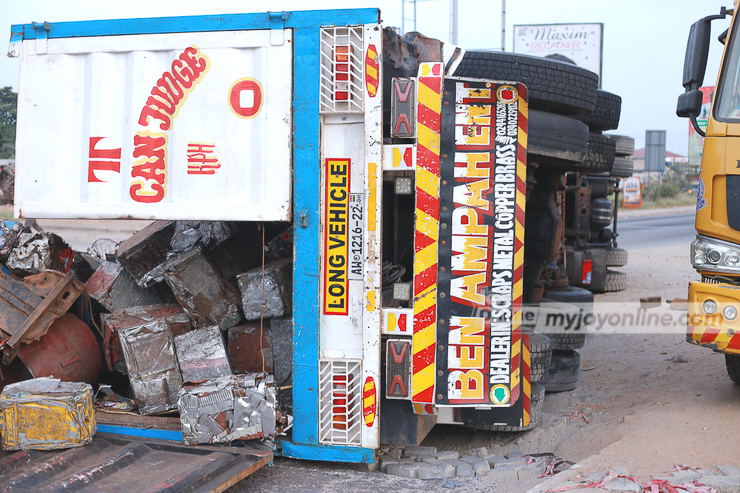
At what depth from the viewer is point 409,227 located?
17.3 feet

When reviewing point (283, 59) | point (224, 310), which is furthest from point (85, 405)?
point (283, 59)

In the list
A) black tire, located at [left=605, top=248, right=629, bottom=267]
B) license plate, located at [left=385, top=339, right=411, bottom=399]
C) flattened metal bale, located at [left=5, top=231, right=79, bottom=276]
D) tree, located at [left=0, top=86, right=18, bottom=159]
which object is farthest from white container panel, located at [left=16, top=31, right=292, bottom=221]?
tree, located at [left=0, top=86, right=18, bottom=159]

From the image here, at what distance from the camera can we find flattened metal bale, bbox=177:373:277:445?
4336mm

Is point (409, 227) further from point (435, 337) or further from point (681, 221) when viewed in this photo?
point (681, 221)

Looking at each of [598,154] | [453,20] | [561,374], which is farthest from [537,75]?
[453,20]

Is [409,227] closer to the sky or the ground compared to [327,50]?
closer to the ground

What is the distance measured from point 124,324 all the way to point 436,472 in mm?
2323

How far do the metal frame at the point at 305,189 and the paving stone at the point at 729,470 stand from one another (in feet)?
6.33

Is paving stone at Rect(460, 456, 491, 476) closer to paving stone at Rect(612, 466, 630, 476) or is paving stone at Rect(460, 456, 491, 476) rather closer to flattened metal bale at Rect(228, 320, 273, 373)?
paving stone at Rect(612, 466, 630, 476)

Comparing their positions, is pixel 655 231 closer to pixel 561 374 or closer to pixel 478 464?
pixel 561 374

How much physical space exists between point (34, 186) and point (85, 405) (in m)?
1.47

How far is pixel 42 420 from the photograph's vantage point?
416cm

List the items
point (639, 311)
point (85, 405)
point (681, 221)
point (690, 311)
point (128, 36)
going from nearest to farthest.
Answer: point (85, 405), point (128, 36), point (690, 311), point (639, 311), point (681, 221)

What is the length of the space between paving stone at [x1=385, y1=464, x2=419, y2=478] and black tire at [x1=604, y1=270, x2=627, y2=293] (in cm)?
771
